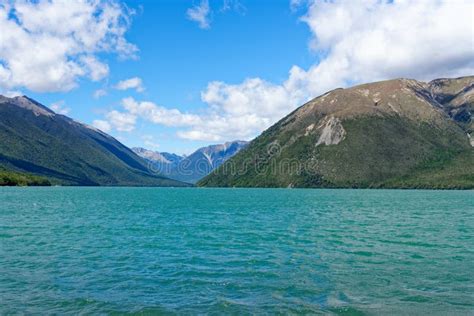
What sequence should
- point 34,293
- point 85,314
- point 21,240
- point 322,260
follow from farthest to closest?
1. point 21,240
2. point 322,260
3. point 34,293
4. point 85,314

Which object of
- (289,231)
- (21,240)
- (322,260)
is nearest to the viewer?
(322,260)

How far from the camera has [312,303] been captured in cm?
2989

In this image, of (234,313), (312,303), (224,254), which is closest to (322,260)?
(224,254)

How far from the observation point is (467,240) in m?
62.7

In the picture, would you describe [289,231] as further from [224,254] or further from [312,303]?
[312,303]

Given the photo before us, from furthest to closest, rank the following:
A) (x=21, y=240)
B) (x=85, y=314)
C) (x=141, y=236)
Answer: (x=141, y=236) → (x=21, y=240) → (x=85, y=314)

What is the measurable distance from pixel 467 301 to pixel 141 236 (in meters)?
48.3

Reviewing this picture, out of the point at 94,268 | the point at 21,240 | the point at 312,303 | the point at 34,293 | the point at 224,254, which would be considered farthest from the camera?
the point at 21,240

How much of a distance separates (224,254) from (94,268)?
49.4ft

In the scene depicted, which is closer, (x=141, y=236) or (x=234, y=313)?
(x=234, y=313)

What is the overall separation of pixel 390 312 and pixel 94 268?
27.4m

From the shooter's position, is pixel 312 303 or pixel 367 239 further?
pixel 367 239

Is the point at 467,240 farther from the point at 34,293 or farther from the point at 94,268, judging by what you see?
the point at 34,293

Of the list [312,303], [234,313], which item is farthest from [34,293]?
[312,303]
